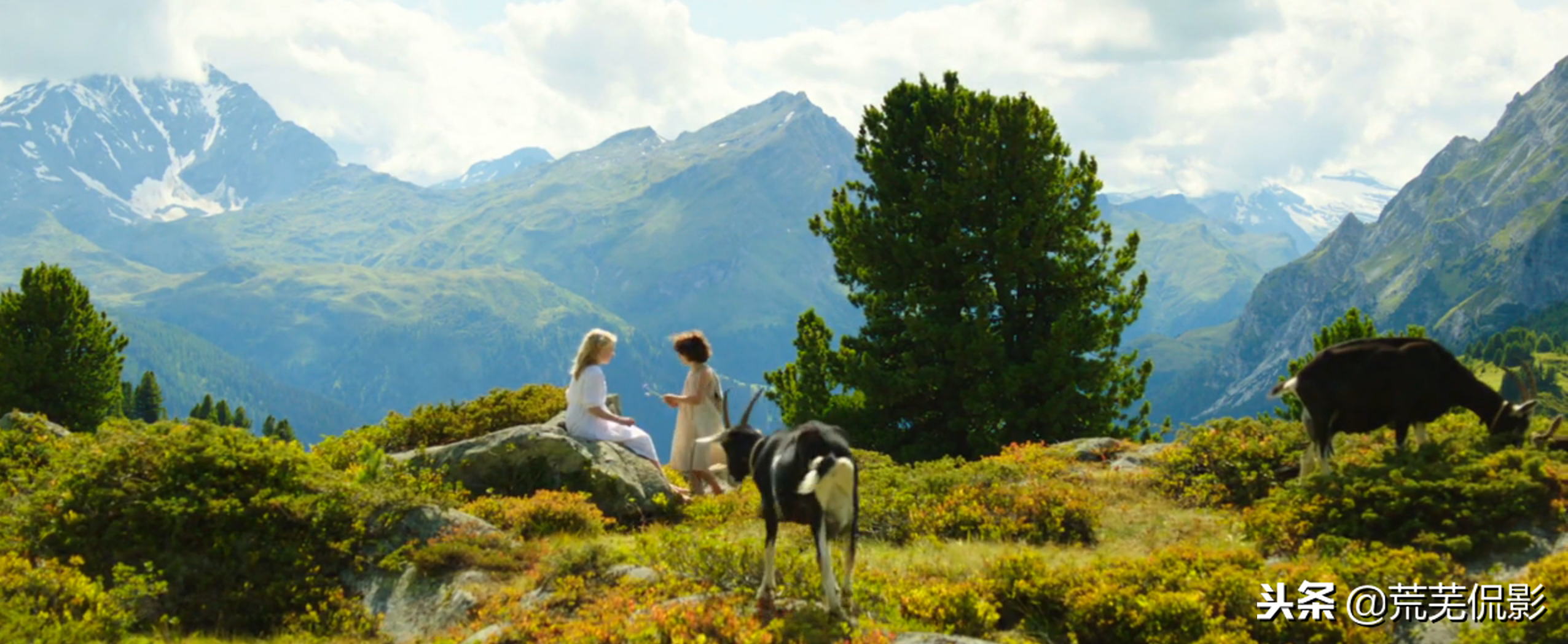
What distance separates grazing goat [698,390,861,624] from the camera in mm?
8289

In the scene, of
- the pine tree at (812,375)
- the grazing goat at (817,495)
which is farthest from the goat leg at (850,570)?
the pine tree at (812,375)

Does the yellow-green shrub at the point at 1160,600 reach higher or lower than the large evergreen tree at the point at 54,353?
lower

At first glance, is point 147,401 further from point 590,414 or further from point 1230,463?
point 1230,463

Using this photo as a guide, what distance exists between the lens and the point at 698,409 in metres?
15.9

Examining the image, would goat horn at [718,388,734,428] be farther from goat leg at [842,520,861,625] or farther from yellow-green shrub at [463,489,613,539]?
goat leg at [842,520,861,625]

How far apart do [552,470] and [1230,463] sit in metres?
9.86

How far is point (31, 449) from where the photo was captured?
50.4 ft

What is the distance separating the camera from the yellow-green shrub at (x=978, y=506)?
12.5 meters

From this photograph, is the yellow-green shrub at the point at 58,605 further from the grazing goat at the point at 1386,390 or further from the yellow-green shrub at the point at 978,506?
the grazing goat at the point at 1386,390

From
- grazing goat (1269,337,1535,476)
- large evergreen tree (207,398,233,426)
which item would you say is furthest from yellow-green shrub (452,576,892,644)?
large evergreen tree (207,398,233,426)

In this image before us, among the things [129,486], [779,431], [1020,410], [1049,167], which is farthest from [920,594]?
[1049,167]

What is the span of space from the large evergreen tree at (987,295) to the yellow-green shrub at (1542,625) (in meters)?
17.1

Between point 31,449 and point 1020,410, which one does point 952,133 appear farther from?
point 31,449

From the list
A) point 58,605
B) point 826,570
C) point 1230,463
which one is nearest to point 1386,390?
point 1230,463
